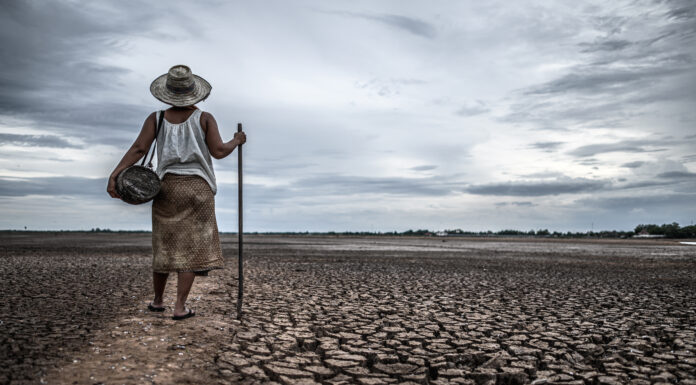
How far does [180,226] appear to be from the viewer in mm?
3379

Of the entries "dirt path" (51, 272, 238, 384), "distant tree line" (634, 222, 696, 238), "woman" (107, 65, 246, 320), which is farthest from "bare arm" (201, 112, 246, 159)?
"distant tree line" (634, 222, 696, 238)

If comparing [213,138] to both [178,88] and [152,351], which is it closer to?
[178,88]

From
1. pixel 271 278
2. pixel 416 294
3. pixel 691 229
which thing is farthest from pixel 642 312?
pixel 691 229

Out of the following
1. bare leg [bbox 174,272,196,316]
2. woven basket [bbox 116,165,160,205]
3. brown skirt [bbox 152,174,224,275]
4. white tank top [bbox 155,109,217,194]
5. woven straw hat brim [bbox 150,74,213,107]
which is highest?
woven straw hat brim [bbox 150,74,213,107]

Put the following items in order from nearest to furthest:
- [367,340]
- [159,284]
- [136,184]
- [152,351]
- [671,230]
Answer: [152,351] < [136,184] < [367,340] < [159,284] < [671,230]

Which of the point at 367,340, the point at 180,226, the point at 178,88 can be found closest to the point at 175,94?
the point at 178,88

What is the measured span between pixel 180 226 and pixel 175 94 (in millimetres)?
1047

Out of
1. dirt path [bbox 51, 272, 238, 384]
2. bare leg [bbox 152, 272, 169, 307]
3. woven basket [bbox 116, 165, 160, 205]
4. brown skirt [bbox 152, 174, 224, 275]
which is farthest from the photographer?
bare leg [bbox 152, 272, 169, 307]

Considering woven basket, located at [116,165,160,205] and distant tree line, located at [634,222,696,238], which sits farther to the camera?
distant tree line, located at [634,222,696,238]

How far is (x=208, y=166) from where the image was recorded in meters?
3.50

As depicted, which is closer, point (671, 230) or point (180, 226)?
point (180, 226)

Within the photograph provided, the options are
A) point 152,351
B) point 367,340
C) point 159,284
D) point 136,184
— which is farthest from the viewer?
point 159,284

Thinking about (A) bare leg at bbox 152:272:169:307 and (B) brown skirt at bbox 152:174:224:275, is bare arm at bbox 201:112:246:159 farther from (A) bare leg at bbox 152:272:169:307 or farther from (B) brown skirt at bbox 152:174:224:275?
(A) bare leg at bbox 152:272:169:307

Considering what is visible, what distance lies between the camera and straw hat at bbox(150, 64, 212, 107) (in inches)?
135
